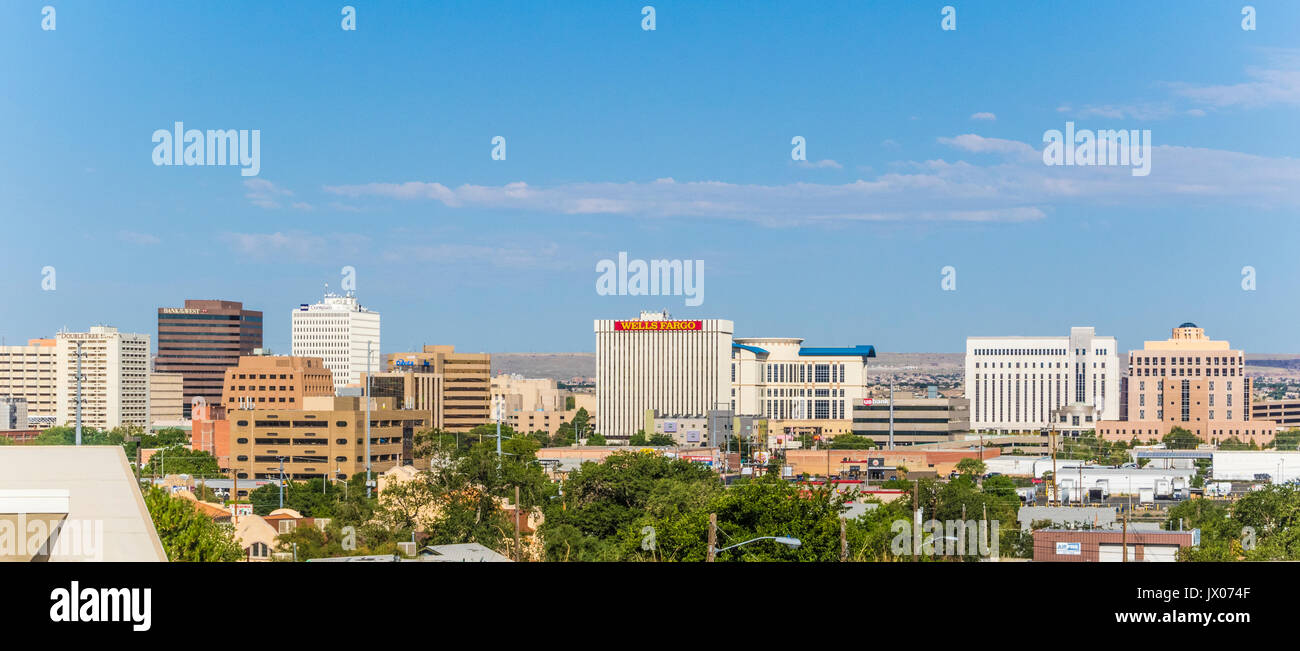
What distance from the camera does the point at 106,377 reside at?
93438 millimetres

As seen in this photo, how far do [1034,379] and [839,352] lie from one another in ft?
64.1

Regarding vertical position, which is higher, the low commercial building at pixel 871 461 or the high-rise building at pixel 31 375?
the high-rise building at pixel 31 375

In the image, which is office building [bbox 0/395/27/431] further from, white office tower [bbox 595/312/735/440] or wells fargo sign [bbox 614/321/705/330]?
wells fargo sign [bbox 614/321/705/330]

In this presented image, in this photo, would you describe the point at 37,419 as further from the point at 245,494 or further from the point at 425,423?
the point at 245,494

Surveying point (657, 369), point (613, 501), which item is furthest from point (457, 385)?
point (613, 501)

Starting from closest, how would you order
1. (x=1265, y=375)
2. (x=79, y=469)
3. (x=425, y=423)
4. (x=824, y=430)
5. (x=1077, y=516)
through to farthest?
1. (x=79, y=469)
2. (x=1077, y=516)
3. (x=425, y=423)
4. (x=824, y=430)
5. (x=1265, y=375)

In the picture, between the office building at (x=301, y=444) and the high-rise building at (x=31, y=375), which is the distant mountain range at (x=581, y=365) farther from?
the office building at (x=301, y=444)

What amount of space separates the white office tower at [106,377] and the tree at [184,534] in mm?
79769

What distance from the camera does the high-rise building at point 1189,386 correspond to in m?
87.9

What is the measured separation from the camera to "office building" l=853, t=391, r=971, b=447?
77.5 metres

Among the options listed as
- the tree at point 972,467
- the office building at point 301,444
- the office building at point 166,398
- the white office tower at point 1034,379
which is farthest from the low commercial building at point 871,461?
the office building at point 166,398

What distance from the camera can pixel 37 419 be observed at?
3457 inches
